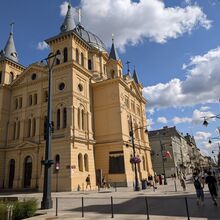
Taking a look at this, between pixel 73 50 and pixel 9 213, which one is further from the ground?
pixel 73 50

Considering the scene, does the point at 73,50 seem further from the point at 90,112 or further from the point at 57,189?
the point at 57,189

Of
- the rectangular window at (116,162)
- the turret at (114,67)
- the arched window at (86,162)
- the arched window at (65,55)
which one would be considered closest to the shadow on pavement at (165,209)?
the arched window at (86,162)

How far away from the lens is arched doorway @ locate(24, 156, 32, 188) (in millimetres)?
36062

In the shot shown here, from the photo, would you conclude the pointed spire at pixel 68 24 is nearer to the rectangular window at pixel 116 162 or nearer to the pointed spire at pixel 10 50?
the pointed spire at pixel 10 50

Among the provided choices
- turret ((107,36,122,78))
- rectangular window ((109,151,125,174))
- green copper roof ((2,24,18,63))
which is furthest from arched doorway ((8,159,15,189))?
turret ((107,36,122,78))

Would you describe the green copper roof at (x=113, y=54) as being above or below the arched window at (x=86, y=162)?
above

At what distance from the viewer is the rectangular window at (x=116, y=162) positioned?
3703cm

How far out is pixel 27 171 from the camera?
36.5 meters

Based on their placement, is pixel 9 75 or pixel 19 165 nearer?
pixel 19 165

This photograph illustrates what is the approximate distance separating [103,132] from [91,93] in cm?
729

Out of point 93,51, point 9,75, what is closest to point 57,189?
point 9,75

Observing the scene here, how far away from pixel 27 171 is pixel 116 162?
13.4m

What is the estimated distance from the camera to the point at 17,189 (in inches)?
1347

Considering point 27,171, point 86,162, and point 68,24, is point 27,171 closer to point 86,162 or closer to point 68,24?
point 86,162
